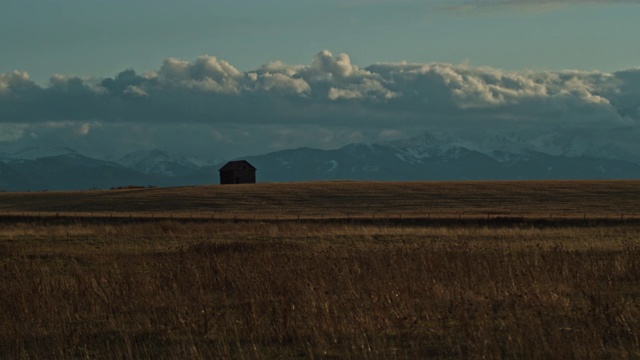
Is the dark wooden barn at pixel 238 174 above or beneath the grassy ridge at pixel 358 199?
above

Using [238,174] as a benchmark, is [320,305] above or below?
below

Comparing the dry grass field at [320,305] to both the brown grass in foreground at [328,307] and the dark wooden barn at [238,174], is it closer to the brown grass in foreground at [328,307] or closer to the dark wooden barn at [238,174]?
the brown grass in foreground at [328,307]

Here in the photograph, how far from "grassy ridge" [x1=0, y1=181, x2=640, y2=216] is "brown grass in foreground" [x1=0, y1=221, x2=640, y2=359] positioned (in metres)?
55.5

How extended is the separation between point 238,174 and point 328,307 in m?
145

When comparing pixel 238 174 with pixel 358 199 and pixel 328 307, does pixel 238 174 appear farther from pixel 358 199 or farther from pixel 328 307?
pixel 328 307

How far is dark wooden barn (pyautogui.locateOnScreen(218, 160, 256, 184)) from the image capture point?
16088cm

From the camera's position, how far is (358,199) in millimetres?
100438

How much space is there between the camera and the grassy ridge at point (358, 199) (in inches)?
3334

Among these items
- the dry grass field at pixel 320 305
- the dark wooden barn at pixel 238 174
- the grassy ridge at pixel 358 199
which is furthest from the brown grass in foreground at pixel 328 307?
the dark wooden barn at pixel 238 174

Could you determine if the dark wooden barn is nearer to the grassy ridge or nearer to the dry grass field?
the grassy ridge

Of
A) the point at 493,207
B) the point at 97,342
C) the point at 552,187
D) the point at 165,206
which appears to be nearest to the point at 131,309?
the point at 97,342

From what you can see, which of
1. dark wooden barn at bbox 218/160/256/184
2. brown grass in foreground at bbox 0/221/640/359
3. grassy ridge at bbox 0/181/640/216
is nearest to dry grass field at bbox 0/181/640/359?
brown grass in foreground at bbox 0/221/640/359

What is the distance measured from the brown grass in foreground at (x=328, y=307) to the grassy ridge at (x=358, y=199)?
55.5 metres

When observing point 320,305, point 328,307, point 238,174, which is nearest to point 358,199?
point 238,174
